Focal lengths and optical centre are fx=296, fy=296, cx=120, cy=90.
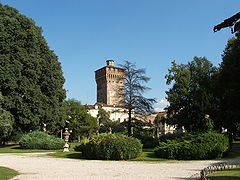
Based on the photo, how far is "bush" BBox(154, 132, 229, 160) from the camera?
18.8 meters

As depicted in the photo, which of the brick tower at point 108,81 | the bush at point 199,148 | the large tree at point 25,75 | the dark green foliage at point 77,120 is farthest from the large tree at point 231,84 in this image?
the brick tower at point 108,81

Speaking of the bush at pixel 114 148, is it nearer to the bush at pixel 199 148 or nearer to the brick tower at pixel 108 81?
the bush at pixel 199 148

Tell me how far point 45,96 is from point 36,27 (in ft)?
28.3

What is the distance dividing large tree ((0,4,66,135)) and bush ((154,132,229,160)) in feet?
53.6

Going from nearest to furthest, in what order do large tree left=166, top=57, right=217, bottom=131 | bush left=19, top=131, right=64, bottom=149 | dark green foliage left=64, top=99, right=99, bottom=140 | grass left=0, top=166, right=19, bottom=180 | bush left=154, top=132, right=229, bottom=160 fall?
grass left=0, top=166, right=19, bottom=180, bush left=154, top=132, right=229, bottom=160, bush left=19, top=131, right=64, bottom=149, large tree left=166, top=57, right=217, bottom=131, dark green foliage left=64, top=99, right=99, bottom=140

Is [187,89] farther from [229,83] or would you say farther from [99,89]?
[99,89]

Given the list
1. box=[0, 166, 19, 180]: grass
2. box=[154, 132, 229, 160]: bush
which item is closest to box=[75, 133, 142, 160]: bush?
box=[154, 132, 229, 160]: bush

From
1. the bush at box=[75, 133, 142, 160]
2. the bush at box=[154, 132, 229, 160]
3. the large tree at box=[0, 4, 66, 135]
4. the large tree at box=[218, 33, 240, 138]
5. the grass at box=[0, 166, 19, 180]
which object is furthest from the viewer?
the large tree at box=[0, 4, 66, 135]

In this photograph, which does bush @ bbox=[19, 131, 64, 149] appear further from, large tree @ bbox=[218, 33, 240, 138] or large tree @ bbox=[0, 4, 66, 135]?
large tree @ bbox=[218, 33, 240, 138]

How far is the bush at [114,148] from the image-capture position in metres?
19.0

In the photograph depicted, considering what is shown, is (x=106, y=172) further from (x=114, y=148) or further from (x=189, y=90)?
(x=189, y=90)

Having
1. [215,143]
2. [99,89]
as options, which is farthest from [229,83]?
[99,89]

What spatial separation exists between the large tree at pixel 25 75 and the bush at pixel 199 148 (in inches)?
643

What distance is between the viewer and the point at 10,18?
101 ft
